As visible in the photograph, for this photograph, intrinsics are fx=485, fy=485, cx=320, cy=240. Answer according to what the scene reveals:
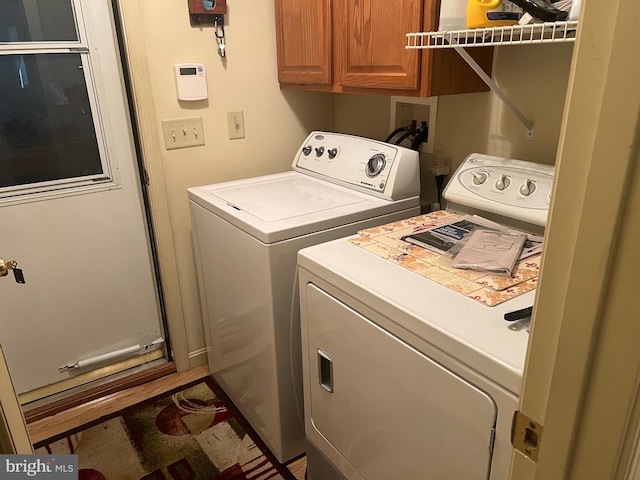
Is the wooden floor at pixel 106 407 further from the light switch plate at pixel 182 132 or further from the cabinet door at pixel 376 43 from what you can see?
the cabinet door at pixel 376 43

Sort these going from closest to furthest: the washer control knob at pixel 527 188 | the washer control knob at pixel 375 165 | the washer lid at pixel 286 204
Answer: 1. the washer control knob at pixel 527 188
2. the washer lid at pixel 286 204
3. the washer control knob at pixel 375 165

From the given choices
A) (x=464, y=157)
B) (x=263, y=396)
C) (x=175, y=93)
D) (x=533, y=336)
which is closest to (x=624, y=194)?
(x=533, y=336)

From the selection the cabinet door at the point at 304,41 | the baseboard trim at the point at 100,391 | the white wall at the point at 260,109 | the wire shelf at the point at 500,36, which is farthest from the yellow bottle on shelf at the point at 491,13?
the baseboard trim at the point at 100,391

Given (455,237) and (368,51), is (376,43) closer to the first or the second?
(368,51)

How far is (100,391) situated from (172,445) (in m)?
0.54

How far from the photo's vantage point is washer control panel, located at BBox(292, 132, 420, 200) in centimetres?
173

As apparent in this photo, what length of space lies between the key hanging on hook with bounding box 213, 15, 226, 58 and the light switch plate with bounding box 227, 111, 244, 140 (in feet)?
0.84

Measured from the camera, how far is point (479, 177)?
1580 mm

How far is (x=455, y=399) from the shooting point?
3.21ft

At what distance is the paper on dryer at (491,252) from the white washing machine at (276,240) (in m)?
0.43

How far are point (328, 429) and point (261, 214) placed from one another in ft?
2.34

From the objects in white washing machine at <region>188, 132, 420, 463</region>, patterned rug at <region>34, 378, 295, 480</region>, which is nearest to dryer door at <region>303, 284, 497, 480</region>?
white washing machine at <region>188, 132, 420, 463</region>

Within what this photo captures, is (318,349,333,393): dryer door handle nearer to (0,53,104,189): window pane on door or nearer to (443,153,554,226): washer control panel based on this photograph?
(443,153,554,226): washer control panel

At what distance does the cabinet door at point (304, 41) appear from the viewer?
6.00ft
